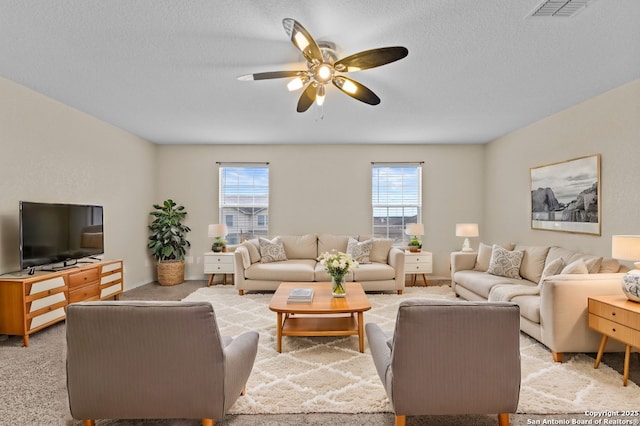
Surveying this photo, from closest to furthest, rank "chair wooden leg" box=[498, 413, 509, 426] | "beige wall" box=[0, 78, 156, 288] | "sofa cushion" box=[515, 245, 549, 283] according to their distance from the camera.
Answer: "chair wooden leg" box=[498, 413, 509, 426] → "beige wall" box=[0, 78, 156, 288] → "sofa cushion" box=[515, 245, 549, 283]

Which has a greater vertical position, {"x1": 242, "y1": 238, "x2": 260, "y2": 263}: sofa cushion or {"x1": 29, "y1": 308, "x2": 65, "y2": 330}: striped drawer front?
{"x1": 242, "y1": 238, "x2": 260, "y2": 263}: sofa cushion

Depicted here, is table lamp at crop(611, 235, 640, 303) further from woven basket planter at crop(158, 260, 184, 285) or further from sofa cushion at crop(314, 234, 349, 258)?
woven basket planter at crop(158, 260, 184, 285)

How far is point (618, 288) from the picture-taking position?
2.93 metres

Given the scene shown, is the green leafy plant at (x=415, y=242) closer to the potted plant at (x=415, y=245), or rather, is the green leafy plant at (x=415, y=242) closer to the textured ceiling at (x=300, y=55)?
the potted plant at (x=415, y=245)

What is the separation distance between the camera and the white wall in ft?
21.6

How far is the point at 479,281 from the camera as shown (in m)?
4.31

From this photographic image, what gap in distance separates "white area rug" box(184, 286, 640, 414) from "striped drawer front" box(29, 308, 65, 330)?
1759mm

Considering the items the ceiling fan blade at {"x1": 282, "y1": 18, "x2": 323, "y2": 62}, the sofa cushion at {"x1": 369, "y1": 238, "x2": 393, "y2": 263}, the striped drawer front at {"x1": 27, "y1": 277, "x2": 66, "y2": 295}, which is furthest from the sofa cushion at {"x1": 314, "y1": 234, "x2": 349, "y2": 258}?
the ceiling fan blade at {"x1": 282, "y1": 18, "x2": 323, "y2": 62}

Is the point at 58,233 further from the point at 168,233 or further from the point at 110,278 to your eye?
the point at 168,233

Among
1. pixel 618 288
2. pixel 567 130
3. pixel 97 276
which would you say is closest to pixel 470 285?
pixel 618 288

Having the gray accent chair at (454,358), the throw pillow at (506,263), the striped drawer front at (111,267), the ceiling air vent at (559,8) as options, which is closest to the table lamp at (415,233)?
the throw pillow at (506,263)

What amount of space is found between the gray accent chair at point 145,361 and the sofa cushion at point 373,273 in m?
3.51

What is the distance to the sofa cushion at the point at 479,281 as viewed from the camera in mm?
4129

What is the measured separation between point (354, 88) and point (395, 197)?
4036 millimetres
